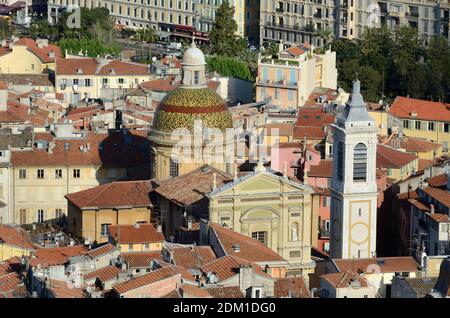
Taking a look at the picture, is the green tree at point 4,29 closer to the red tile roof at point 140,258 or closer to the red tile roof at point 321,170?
the red tile roof at point 321,170

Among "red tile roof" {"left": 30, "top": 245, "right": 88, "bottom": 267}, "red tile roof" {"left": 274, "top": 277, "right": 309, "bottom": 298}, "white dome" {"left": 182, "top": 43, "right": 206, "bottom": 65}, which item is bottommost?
"red tile roof" {"left": 274, "top": 277, "right": 309, "bottom": 298}

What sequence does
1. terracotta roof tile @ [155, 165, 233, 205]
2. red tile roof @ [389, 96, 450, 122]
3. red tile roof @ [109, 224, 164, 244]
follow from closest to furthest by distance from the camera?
1. red tile roof @ [109, 224, 164, 244]
2. terracotta roof tile @ [155, 165, 233, 205]
3. red tile roof @ [389, 96, 450, 122]

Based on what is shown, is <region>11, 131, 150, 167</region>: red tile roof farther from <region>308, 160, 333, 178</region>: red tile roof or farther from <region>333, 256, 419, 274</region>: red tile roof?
<region>333, 256, 419, 274</region>: red tile roof

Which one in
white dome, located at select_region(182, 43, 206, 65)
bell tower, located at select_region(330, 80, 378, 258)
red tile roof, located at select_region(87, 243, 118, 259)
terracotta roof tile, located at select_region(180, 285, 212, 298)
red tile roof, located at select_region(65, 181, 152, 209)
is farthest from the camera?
white dome, located at select_region(182, 43, 206, 65)

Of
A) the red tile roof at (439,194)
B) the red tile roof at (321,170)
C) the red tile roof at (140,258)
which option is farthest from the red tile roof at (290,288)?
the red tile roof at (321,170)

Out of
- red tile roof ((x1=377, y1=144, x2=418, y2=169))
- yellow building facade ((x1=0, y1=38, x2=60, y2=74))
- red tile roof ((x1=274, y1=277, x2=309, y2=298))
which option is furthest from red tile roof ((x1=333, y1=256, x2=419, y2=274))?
yellow building facade ((x1=0, y1=38, x2=60, y2=74))
